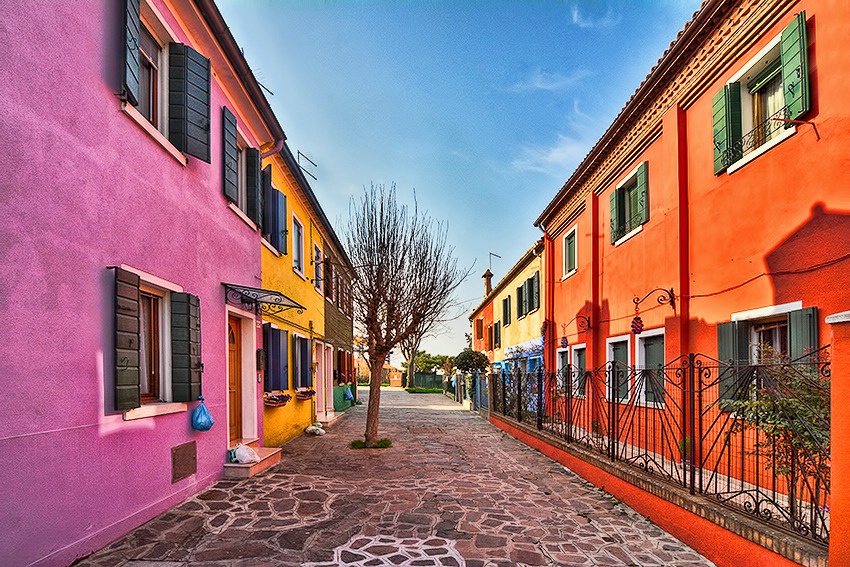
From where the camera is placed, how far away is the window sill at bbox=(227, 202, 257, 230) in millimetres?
7853

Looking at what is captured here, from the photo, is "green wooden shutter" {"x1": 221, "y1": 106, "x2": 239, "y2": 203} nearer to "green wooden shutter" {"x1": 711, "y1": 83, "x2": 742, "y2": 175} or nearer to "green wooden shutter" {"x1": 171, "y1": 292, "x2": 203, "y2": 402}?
"green wooden shutter" {"x1": 171, "y1": 292, "x2": 203, "y2": 402}

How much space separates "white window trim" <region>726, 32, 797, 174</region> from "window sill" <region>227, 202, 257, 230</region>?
6905mm

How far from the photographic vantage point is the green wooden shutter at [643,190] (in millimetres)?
9141

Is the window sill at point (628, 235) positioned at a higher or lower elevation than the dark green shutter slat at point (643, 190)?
lower

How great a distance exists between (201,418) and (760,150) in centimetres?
734

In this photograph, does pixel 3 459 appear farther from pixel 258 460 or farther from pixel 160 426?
pixel 258 460

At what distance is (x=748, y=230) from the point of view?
637 centimetres

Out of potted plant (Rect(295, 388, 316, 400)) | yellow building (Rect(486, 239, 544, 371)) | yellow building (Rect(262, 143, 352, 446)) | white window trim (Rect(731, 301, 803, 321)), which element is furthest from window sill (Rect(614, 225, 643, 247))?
potted plant (Rect(295, 388, 316, 400))

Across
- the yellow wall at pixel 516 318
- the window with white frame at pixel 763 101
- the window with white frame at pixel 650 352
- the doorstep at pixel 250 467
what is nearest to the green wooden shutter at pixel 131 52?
the doorstep at pixel 250 467

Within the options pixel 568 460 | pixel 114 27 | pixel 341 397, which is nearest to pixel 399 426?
pixel 341 397

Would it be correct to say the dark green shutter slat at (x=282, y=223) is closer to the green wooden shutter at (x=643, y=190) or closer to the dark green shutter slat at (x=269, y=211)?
the dark green shutter slat at (x=269, y=211)

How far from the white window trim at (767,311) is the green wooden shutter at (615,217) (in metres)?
4.35

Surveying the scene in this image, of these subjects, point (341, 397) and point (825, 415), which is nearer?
point (825, 415)

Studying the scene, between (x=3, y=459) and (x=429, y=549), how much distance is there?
334 centimetres
